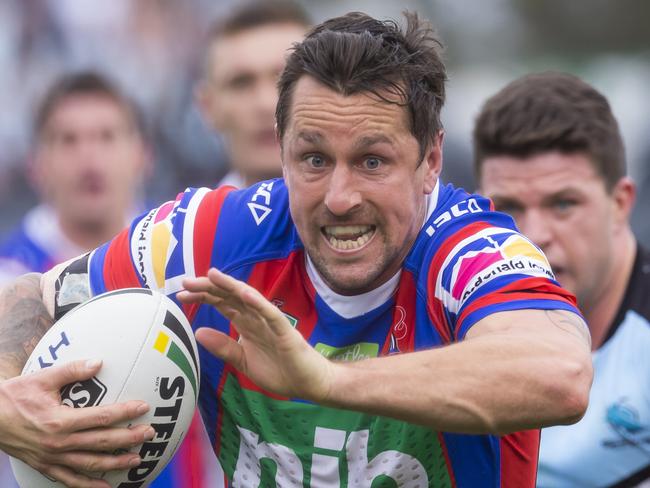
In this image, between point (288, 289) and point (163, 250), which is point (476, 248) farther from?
point (163, 250)

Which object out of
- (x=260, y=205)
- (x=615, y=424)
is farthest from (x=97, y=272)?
(x=615, y=424)

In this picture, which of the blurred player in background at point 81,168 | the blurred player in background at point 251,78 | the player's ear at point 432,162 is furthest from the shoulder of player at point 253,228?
the blurred player in background at point 81,168

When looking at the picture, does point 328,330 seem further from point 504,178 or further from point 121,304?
point 504,178

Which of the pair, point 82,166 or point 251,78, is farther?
point 82,166

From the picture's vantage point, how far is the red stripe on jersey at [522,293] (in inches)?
147

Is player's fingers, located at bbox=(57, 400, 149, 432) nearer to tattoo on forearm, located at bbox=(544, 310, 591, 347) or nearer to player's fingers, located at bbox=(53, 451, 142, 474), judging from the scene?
player's fingers, located at bbox=(53, 451, 142, 474)

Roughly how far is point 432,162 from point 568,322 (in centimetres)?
88

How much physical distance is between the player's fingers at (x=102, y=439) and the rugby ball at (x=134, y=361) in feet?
0.29

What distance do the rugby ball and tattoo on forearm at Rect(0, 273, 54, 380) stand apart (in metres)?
0.20

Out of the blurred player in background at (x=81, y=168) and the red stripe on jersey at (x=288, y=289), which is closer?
the red stripe on jersey at (x=288, y=289)

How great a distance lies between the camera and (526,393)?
3.43m

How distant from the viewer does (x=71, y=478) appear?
152 inches

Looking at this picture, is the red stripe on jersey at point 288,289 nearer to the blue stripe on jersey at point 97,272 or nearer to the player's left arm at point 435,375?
the blue stripe on jersey at point 97,272

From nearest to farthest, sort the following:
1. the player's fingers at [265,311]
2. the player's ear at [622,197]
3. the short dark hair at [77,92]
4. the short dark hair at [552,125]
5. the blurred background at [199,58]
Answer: the player's fingers at [265,311]
the short dark hair at [552,125]
the player's ear at [622,197]
the short dark hair at [77,92]
the blurred background at [199,58]
